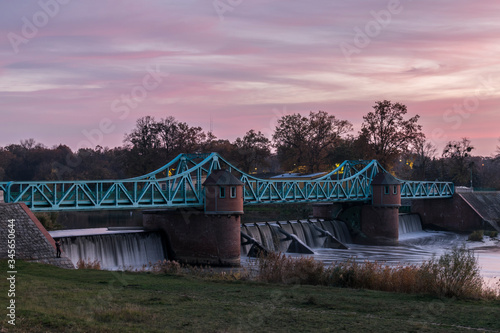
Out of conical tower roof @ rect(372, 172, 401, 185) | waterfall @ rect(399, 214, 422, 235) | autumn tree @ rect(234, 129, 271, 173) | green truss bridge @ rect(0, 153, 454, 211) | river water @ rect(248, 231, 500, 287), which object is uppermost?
autumn tree @ rect(234, 129, 271, 173)

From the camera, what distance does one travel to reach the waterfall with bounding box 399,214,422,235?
2537 inches

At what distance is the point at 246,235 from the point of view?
41969 mm

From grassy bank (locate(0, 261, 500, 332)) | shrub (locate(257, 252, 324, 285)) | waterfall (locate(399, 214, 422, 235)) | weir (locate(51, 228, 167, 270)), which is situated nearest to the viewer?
grassy bank (locate(0, 261, 500, 332))

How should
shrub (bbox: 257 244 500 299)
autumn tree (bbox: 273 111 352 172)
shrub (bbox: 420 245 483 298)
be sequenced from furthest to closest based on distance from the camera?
autumn tree (bbox: 273 111 352 172)
shrub (bbox: 257 244 500 299)
shrub (bbox: 420 245 483 298)

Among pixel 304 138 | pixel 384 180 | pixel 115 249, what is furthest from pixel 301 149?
pixel 115 249

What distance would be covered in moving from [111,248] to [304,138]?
→ 55028 mm

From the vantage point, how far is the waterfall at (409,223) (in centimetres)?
6443

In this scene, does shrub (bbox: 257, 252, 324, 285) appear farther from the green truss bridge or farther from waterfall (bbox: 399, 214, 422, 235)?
waterfall (bbox: 399, 214, 422, 235)

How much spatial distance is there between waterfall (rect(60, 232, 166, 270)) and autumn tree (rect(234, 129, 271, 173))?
49761 mm

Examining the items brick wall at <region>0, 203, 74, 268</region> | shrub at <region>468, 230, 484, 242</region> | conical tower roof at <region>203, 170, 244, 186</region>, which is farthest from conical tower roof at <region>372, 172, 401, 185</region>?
brick wall at <region>0, 203, 74, 268</region>

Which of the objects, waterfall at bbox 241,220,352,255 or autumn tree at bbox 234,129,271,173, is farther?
autumn tree at bbox 234,129,271,173

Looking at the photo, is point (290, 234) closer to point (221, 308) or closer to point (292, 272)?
point (292, 272)

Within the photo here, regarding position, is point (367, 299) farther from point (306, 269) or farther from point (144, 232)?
point (144, 232)

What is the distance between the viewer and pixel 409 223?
66.6 metres
